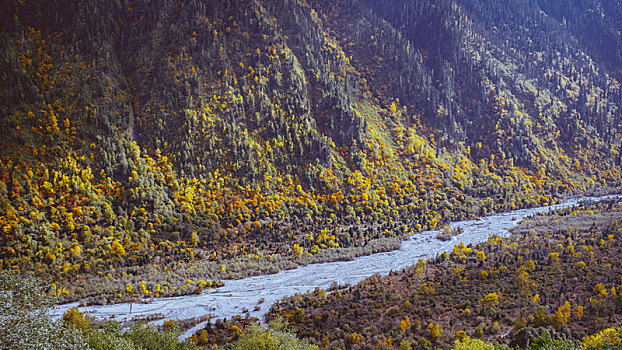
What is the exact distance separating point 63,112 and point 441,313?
214 ft

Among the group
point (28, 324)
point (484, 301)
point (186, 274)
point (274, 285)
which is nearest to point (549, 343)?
point (484, 301)

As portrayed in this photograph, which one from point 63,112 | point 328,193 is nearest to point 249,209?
point 328,193

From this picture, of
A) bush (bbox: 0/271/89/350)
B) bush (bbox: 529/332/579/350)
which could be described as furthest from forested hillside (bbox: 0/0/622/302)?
bush (bbox: 529/332/579/350)

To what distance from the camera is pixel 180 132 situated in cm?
7669

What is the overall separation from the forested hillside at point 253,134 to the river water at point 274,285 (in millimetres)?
2907

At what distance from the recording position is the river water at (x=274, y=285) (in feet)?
161

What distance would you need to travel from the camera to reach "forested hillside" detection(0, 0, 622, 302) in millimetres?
60250

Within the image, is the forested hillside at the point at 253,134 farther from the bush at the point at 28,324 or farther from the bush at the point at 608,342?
the bush at the point at 608,342

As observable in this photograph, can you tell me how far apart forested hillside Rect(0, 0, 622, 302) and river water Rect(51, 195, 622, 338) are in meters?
2.91

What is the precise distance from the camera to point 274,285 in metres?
57.4

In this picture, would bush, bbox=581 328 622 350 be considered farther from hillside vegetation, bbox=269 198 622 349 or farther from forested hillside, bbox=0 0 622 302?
forested hillside, bbox=0 0 622 302

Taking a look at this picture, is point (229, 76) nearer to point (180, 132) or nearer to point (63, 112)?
point (180, 132)

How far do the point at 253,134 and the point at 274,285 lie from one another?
3680 centimetres

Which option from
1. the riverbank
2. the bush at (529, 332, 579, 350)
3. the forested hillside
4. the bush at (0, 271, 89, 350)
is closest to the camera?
the bush at (0, 271, 89, 350)
